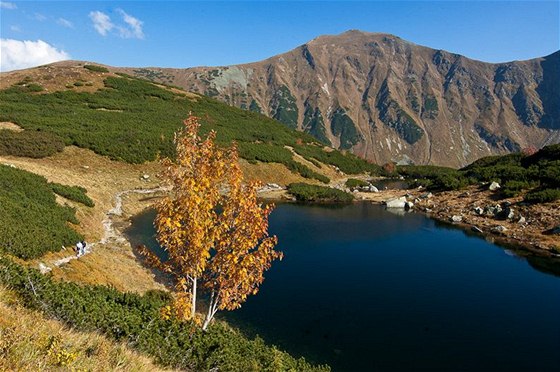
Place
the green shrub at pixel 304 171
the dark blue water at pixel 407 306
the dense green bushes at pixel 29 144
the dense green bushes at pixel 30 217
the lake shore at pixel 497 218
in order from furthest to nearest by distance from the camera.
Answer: the green shrub at pixel 304 171 → the dense green bushes at pixel 29 144 → the lake shore at pixel 497 218 → the dense green bushes at pixel 30 217 → the dark blue water at pixel 407 306

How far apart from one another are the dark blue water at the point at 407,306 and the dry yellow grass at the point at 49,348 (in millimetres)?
12196

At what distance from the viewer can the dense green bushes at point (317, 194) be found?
2434 inches

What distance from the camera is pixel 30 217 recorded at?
24.5 meters

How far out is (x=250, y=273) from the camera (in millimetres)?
13164

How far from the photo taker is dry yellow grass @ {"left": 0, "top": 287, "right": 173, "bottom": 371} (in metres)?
6.07

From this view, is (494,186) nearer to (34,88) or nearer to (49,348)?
(49,348)

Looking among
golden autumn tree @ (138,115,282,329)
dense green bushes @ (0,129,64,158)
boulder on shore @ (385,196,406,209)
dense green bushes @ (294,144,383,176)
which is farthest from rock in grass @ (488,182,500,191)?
dense green bushes @ (0,129,64,158)

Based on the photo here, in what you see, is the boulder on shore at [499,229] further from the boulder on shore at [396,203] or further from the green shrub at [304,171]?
the green shrub at [304,171]

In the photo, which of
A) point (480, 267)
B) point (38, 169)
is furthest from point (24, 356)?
point (38, 169)

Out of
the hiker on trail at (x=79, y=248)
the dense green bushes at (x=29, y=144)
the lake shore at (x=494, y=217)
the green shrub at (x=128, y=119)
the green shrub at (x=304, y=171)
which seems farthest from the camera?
the green shrub at (x=304, y=171)

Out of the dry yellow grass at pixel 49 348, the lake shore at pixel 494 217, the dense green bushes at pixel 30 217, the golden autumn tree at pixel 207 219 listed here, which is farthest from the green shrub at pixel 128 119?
the dry yellow grass at pixel 49 348

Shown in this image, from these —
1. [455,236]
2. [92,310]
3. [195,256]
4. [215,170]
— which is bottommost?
[455,236]

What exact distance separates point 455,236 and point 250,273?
116ft

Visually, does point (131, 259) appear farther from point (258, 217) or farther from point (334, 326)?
point (258, 217)
